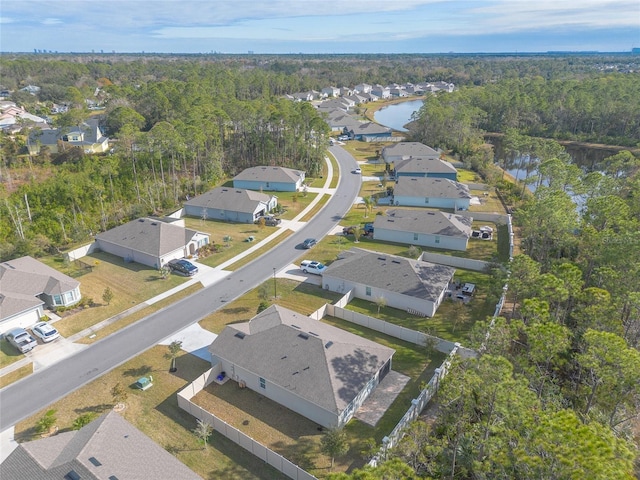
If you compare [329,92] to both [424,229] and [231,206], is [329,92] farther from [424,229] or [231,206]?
[424,229]

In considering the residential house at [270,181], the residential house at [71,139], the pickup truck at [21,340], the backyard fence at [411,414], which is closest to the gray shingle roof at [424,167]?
the residential house at [270,181]

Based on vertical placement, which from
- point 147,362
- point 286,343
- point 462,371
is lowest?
point 147,362

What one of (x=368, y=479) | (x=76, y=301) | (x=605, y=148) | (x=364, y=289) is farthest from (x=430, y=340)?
(x=605, y=148)

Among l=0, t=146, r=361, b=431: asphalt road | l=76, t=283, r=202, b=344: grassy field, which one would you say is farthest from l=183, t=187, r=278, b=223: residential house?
l=76, t=283, r=202, b=344: grassy field

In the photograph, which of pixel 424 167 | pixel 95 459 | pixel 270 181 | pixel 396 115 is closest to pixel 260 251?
pixel 270 181

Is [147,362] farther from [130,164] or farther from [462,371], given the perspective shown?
[130,164]

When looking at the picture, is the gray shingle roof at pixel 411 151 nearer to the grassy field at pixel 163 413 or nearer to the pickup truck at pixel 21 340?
the grassy field at pixel 163 413

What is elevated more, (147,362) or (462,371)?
(462,371)
